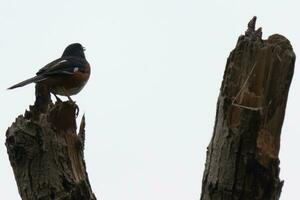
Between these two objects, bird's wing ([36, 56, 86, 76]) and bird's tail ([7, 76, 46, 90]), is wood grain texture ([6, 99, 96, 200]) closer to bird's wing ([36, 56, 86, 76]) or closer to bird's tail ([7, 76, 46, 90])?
bird's tail ([7, 76, 46, 90])

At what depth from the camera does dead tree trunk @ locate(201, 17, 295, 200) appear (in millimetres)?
4184

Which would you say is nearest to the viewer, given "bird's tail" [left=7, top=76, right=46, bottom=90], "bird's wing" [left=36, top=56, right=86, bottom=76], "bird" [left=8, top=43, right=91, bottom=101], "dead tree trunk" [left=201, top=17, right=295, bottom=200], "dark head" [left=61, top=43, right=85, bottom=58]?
"dead tree trunk" [left=201, top=17, right=295, bottom=200]

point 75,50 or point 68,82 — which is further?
point 75,50

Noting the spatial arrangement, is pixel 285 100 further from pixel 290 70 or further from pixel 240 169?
pixel 240 169

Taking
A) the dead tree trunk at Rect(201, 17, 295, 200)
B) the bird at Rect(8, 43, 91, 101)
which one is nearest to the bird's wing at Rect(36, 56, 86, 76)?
the bird at Rect(8, 43, 91, 101)

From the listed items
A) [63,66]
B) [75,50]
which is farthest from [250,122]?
[75,50]

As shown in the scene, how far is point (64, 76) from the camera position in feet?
27.9

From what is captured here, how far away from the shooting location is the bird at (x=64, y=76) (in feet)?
26.4

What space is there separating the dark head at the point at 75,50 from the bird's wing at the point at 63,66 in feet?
2.62

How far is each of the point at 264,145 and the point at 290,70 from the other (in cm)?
58

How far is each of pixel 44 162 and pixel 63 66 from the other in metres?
3.84

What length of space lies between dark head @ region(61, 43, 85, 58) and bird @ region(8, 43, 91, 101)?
0.70 metres

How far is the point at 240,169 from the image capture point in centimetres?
421

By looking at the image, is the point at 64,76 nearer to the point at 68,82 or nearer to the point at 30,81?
the point at 68,82
